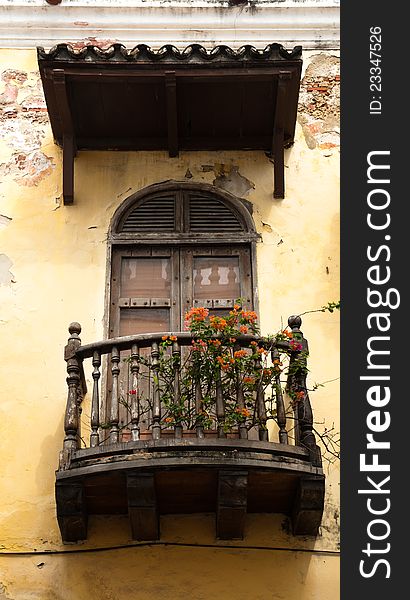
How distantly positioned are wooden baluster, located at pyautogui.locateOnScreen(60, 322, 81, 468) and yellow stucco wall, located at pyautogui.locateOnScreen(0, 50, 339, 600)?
556mm

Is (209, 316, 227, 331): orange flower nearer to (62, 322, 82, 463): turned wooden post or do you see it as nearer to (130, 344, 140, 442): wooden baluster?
(130, 344, 140, 442): wooden baluster

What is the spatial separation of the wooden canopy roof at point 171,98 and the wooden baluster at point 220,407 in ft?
8.63

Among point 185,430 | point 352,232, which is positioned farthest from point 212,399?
point 352,232

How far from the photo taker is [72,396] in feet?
25.1

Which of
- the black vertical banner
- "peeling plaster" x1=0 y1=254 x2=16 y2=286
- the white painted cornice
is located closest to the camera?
the black vertical banner

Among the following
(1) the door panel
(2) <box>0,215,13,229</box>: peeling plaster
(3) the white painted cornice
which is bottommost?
(1) the door panel

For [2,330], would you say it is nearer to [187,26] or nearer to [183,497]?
[183,497]

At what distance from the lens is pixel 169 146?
965 centimetres

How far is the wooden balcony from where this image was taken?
23.5ft

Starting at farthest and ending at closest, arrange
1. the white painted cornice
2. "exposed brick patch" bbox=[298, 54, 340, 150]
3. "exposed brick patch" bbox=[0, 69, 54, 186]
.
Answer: the white painted cornice → "exposed brick patch" bbox=[298, 54, 340, 150] → "exposed brick patch" bbox=[0, 69, 54, 186]

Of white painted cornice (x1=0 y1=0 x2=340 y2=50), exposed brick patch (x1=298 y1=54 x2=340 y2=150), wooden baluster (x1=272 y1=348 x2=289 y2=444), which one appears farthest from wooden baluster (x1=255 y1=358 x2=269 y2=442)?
white painted cornice (x1=0 y1=0 x2=340 y2=50)

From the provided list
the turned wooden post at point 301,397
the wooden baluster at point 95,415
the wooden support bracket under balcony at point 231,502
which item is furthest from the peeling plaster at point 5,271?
the wooden support bracket under balcony at point 231,502

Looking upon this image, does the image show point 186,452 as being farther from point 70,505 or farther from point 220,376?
point 70,505

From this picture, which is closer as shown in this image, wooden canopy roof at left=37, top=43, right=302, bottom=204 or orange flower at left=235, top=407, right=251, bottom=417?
orange flower at left=235, top=407, right=251, bottom=417
